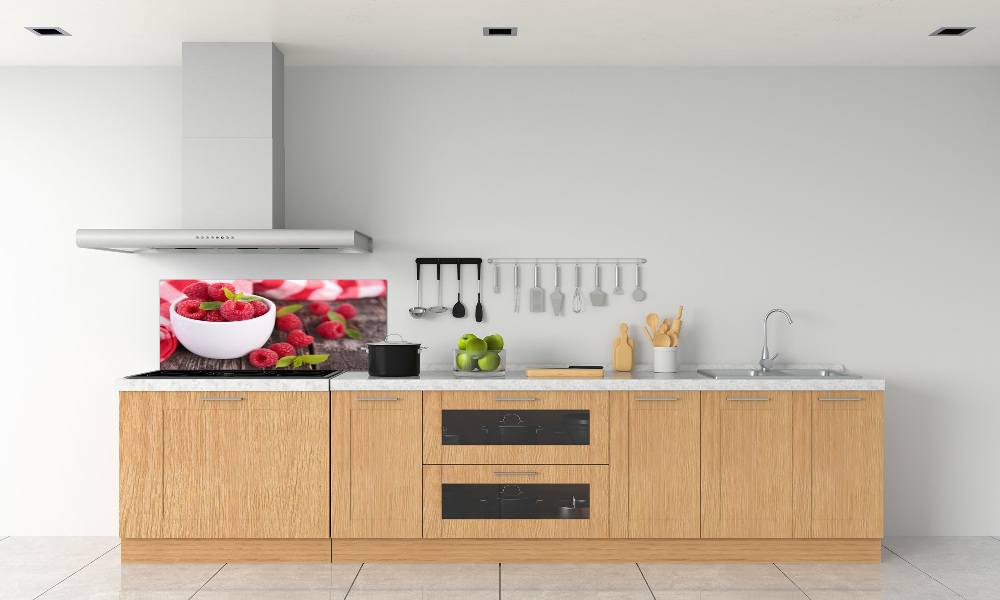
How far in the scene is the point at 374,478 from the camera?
3451mm

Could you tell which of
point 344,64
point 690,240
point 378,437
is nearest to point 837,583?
Answer: point 690,240

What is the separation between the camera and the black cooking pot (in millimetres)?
3594

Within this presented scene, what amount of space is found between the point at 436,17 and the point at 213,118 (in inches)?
49.3

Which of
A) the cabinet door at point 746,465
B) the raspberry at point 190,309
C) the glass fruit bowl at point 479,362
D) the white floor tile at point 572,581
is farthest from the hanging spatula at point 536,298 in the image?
the raspberry at point 190,309

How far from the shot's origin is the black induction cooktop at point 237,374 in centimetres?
354

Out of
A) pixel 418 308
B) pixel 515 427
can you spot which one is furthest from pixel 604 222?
pixel 515 427

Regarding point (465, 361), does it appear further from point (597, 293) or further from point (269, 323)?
point (269, 323)

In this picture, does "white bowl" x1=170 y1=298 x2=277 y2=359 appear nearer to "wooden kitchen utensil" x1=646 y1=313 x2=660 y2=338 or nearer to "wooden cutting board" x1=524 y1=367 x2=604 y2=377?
"wooden cutting board" x1=524 y1=367 x2=604 y2=377

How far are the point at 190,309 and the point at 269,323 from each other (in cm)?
42

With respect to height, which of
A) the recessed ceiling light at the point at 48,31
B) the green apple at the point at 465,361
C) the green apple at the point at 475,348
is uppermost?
the recessed ceiling light at the point at 48,31

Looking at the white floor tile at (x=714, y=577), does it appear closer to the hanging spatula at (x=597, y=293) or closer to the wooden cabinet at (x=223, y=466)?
the hanging spatula at (x=597, y=293)

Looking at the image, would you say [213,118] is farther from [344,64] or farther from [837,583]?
[837,583]

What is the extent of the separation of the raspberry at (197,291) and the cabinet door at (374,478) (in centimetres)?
112

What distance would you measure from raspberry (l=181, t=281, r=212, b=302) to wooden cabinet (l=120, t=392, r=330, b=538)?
0.72 meters
